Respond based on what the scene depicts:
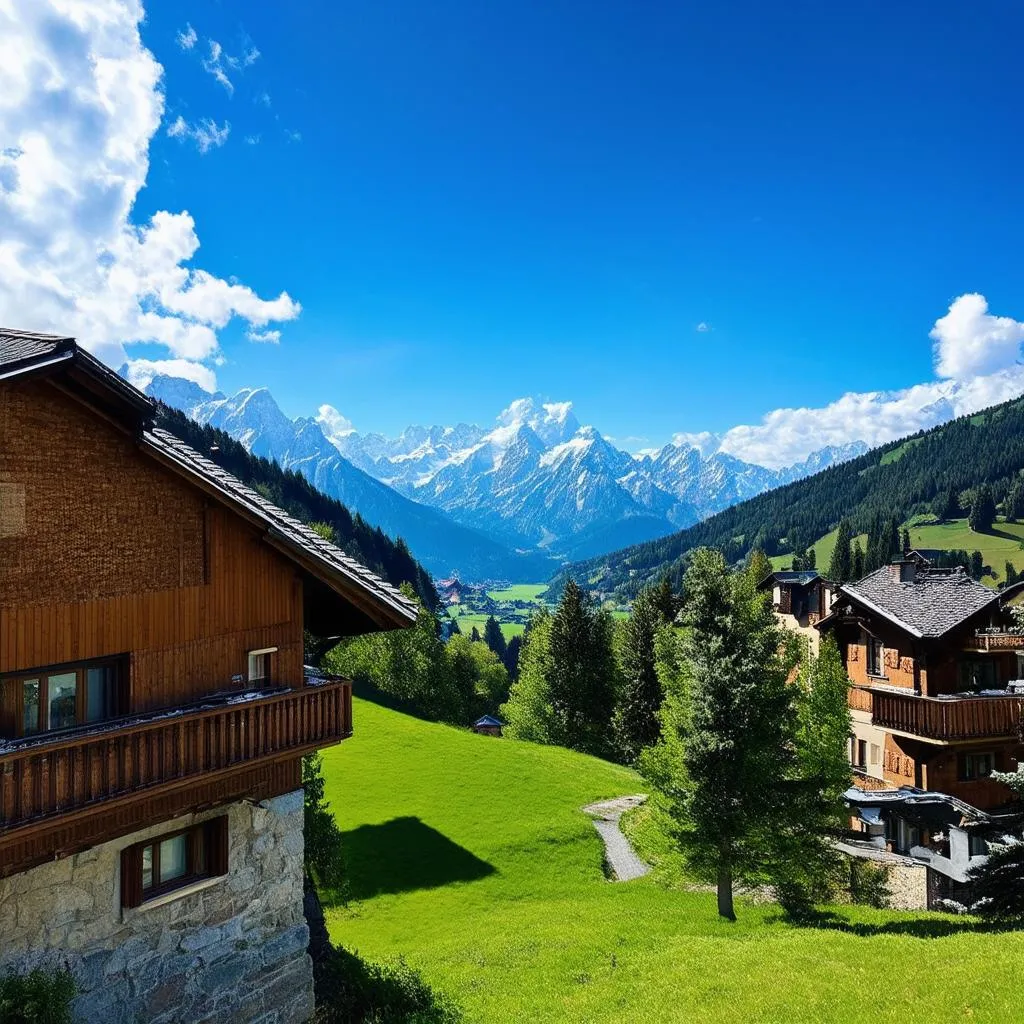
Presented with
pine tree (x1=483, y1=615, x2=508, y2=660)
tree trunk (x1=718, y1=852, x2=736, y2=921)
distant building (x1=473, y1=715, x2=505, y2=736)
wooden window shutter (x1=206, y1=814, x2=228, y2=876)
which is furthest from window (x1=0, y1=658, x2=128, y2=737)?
pine tree (x1=483, y1=615, x2=508, y2=660)

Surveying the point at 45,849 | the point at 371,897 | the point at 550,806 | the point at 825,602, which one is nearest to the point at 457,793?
the point at 550,806

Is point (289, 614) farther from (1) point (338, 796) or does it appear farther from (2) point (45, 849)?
(1) point (338, 796)

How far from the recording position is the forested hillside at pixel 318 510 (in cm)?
14271

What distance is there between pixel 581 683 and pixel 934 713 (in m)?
42.2

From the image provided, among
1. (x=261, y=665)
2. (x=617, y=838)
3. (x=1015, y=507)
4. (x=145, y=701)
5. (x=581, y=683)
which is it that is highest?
(x=1015, y=507)

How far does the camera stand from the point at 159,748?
36.1ft

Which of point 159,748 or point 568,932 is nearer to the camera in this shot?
point 159,748

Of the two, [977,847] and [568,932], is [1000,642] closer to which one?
[977,847]

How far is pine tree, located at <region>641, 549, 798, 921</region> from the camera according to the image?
847 inches

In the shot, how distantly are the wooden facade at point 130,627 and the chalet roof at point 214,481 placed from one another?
50mm

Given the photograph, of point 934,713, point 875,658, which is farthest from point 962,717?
point 875,658

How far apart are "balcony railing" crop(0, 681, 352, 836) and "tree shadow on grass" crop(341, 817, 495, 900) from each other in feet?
59.3

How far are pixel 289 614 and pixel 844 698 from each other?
22.4m

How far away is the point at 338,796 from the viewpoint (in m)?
38.4
